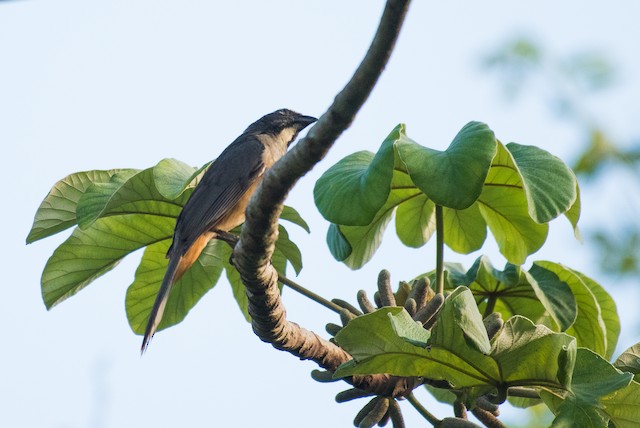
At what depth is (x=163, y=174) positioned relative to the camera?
113 inches

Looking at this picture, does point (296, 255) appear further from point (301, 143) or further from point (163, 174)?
point (301, 143)

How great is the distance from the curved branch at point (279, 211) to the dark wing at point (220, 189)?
835 millimetres

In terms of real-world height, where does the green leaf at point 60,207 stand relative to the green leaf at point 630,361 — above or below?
below

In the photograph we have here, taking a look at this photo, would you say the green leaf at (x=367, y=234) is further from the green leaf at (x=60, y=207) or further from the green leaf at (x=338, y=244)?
the green leaf at (x=60, y=207)

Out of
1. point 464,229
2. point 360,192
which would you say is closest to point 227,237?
point 464,229

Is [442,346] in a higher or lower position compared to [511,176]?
lower

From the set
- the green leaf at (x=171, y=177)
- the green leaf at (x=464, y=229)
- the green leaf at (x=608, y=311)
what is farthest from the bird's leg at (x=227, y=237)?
the green leaf at (x=608, y=311)

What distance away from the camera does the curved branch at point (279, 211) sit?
1792mm

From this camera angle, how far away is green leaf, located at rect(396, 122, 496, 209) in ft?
7.89

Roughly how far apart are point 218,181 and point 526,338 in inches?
83.7

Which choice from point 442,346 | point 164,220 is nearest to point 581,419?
point 442,346

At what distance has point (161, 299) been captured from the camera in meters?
3.35

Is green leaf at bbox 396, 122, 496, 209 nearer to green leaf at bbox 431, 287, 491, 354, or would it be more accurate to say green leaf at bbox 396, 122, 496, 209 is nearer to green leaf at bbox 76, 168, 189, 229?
green leaf at bbox 431, 287, 491, 354

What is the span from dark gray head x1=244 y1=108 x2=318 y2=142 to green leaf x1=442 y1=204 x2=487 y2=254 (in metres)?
1.59
